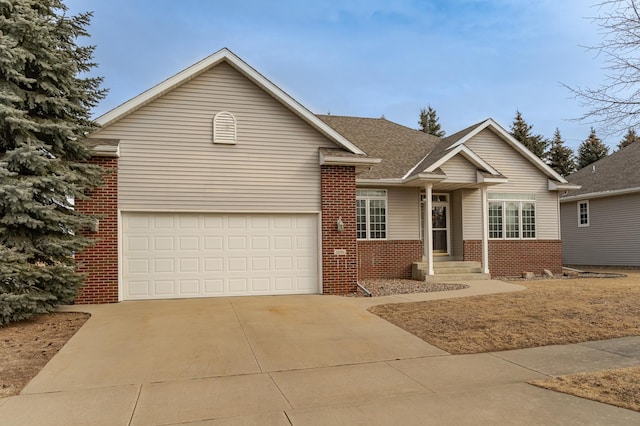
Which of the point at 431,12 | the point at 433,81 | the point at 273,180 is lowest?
the point at 273,180

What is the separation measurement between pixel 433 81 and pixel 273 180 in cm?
1743

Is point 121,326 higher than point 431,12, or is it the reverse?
point 431,12

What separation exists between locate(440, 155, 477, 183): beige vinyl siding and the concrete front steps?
295 centimetres

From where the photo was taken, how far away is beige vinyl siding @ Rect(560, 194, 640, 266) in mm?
19484

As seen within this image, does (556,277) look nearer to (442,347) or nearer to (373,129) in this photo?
(373,129)

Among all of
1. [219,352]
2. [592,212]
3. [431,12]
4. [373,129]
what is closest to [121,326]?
[219,352]

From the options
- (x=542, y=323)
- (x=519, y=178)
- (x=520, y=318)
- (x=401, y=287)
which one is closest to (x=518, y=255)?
(x=519, y=178)

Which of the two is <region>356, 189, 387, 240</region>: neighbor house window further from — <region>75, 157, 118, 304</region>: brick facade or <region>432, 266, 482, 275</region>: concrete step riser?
<region>75, 157, 118, 304</region>: brick facade

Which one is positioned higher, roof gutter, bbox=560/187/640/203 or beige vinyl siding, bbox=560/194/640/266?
roof gutter, bbox=560/187/640/203

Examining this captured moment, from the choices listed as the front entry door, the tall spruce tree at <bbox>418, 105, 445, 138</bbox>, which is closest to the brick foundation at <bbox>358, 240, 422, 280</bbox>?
the front entry door

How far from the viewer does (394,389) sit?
4.93 metres

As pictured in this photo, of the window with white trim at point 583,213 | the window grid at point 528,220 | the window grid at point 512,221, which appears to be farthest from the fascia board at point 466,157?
the window with white trim at point 583,213

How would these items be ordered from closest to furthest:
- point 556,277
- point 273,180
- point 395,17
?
point 273,180 → point 395,17 → point 556,277

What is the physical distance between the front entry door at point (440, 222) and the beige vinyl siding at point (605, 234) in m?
9.22
